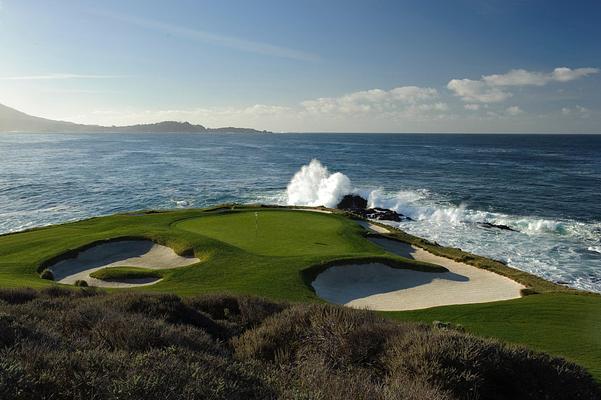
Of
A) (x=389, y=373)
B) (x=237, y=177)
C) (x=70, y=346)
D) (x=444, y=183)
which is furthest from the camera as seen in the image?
(x=237, y=177)

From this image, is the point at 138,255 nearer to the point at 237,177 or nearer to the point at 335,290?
the point at 335,290

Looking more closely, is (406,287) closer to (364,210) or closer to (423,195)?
(364,210)

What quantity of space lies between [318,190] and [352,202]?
8850 millimetres

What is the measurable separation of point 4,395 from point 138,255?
19.9 metres

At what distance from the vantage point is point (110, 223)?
30312mm

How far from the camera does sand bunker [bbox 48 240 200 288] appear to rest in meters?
19.6

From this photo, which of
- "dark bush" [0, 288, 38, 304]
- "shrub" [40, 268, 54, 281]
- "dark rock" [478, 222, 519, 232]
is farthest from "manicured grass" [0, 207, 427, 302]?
"dark rock" [478, 222, 519, 232]

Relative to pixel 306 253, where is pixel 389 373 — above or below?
above

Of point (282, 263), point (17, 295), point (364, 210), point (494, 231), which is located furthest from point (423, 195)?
point (17, 295)

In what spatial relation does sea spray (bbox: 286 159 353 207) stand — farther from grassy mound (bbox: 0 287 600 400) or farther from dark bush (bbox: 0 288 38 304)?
grassy mound (bbox: 0 287 600 400)

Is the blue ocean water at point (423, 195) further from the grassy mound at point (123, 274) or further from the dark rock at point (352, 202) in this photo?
the grassy mound at point (123, 274)

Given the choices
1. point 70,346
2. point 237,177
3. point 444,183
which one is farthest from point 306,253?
point 237,177

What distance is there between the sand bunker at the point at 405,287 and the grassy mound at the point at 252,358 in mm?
8285

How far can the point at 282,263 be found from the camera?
2022 centimetres
